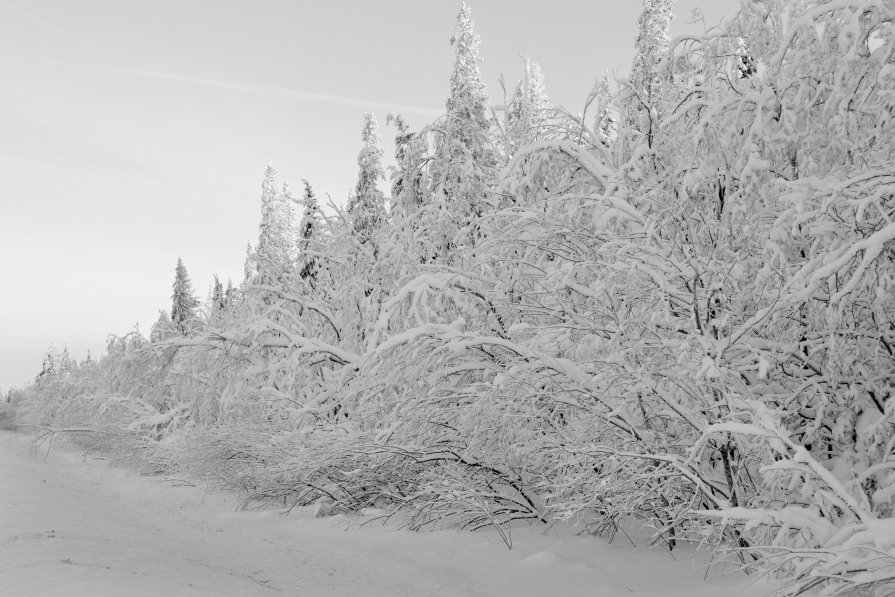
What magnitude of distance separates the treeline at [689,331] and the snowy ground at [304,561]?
0.49m

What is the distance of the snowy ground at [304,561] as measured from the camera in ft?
16.7

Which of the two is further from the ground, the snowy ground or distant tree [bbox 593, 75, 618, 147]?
distant tree [bbox 593, 75, 618, 147]

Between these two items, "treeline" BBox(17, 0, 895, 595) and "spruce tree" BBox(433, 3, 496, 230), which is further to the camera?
"spruce tree" BBox(433, 3, 496, 230)

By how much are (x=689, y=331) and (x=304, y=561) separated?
16.7 feet

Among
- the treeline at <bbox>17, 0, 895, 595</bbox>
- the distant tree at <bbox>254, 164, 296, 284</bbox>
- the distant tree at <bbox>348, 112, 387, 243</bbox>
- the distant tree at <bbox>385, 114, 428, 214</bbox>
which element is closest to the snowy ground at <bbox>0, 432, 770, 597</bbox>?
the treeline at <bbox>17, 0, 895, 595</bbox>

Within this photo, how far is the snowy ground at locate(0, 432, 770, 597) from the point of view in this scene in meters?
5.10

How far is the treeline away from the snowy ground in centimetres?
49

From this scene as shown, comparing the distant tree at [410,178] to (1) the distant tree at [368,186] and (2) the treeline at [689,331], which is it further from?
(1) the distant tree at [368,186]

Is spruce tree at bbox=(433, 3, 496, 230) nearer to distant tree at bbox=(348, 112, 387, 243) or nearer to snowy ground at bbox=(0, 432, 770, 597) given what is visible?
snowy ground at bbox=(0, 432, 770, 597)

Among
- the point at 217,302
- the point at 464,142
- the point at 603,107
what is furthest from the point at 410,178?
the point at 217,302

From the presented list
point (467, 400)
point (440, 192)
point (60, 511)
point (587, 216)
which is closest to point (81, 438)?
point (60, 511)

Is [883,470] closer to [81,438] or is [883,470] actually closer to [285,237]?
[81,438]

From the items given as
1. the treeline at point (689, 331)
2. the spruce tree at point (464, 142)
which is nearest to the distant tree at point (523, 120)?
the treeline at point (689, 331)

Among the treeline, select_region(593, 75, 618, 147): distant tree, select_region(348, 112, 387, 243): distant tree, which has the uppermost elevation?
select_region(348, 112, 387, 243): distant tree
